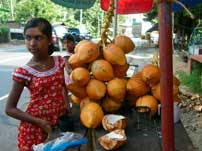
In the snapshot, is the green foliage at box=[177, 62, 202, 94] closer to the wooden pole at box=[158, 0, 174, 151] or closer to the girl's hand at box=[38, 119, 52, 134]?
the girl's hand at box=[38, 119, 52, 134]

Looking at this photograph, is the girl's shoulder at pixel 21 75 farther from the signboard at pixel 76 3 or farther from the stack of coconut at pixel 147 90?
the signboard at pixel 76 3

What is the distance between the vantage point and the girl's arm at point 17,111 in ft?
6.33

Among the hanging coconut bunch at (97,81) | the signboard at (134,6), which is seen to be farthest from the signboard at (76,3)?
the hanging coconut bunch at (97,81)

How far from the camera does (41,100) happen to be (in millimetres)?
2039

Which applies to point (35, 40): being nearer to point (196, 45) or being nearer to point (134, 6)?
point (134, 6)

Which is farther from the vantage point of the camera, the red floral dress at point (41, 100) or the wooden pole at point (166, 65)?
the red floral dress at point (41, 100)

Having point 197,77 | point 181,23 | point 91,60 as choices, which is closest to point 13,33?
point 181,23

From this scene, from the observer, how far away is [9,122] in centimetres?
622

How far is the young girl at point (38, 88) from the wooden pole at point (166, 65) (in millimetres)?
907

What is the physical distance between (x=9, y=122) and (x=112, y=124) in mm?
4628

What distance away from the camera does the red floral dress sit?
1.99 metres

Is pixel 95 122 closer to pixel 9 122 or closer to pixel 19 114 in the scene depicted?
pixel 19 114

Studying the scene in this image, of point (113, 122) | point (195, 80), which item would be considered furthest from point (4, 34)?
point (113, 122)

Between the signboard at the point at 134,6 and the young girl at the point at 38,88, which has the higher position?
the signboard at the point at 134,6
